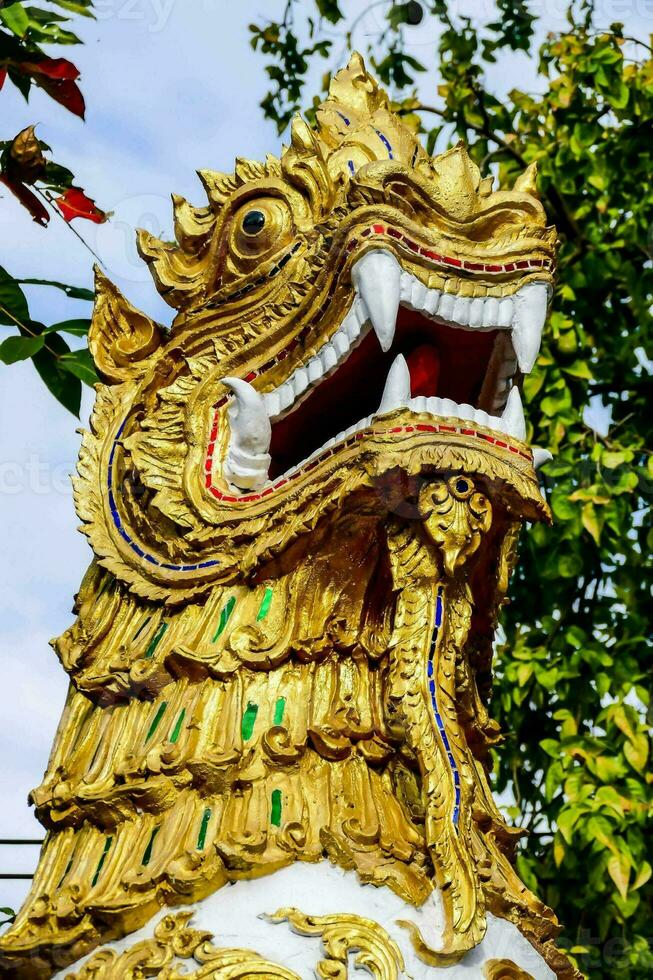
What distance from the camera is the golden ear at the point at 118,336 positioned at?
A: 4.16 metres

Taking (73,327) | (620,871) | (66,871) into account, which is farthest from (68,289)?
(620,871)

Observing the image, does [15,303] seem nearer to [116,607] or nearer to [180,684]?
[116,607]

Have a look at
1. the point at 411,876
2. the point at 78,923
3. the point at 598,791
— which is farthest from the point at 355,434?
the point at 598,791

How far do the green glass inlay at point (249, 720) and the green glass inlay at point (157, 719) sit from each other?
0.67ft

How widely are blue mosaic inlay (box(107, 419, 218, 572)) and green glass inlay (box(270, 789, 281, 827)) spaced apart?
1.99 ft

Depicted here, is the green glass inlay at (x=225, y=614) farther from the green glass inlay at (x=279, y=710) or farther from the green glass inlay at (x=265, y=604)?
the green glass inlay at (x=279, y=710)

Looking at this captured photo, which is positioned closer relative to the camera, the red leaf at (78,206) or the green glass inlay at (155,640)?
the green glass inlay at (155,640)

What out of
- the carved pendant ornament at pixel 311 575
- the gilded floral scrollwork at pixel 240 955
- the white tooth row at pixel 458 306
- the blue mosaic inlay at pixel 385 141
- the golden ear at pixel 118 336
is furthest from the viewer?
the golden ear at pixel 118 336

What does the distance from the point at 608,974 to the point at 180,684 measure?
11.8 feet

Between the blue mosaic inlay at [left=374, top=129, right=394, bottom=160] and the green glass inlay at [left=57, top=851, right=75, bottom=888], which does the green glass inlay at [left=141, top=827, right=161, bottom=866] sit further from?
the blue mosaic inlay at [left=374, top=129, right=394, bottom=160]

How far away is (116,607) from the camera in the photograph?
386 cm

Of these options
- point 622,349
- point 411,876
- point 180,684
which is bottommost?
point 411,876

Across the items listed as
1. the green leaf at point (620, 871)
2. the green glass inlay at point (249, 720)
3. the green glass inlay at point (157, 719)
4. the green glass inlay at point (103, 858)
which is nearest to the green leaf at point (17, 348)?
Answer: the green glass inlay at point (157, 719)

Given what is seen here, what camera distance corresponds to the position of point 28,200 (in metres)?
4.09
